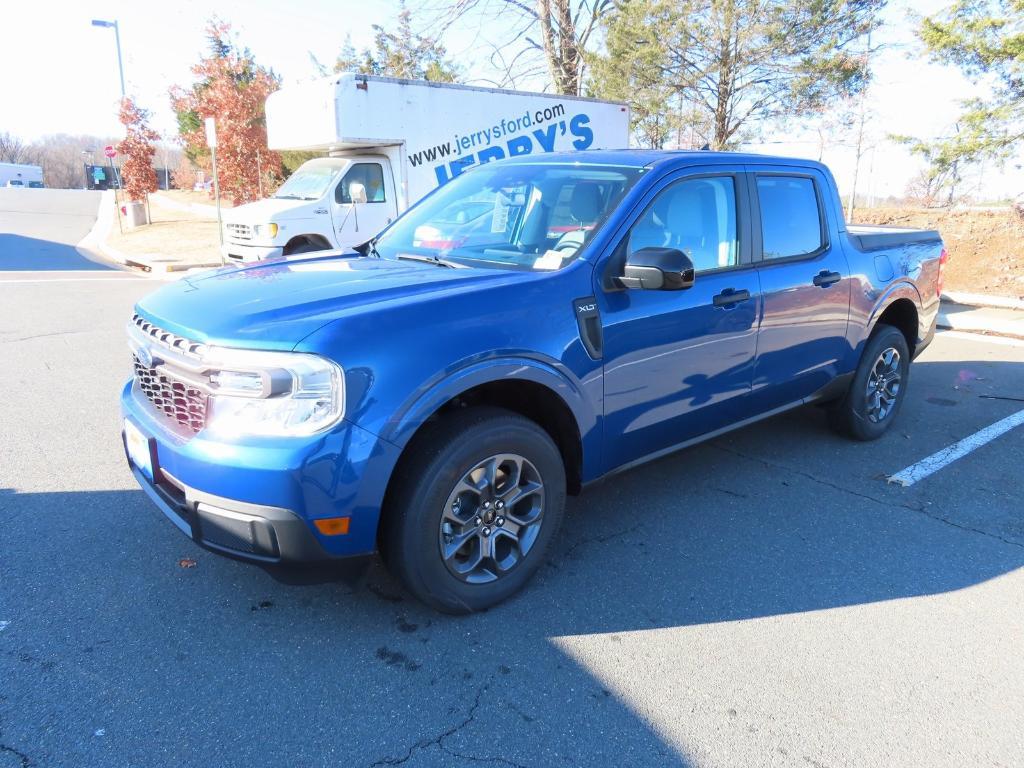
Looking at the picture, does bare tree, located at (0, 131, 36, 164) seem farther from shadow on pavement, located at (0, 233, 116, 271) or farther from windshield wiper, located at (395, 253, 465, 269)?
windshield wiper, located at (395, 253, 465, 269)

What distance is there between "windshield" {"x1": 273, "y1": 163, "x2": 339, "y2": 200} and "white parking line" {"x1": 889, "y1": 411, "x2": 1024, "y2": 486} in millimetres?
9087

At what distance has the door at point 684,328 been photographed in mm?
3197

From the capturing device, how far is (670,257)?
3004 mm

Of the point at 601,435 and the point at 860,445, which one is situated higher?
the point at 601,435

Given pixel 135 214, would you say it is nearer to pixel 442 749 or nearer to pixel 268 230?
pixel 268 230

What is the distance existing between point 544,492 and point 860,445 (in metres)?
3.02

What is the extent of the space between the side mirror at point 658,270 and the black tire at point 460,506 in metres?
0.77

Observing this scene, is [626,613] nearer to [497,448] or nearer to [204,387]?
[497,448]

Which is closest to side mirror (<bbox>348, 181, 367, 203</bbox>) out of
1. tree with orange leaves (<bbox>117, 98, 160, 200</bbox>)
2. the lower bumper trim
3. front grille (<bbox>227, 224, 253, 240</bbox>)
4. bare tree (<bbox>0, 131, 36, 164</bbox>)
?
front grille (<bbox>227, 224, 253, 240</bbox>)

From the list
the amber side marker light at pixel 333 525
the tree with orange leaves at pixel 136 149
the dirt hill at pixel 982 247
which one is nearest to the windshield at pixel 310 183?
the amber side marker light at pixel 333 525

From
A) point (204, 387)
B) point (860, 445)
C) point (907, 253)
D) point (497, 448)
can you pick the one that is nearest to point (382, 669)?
point (497, 448)

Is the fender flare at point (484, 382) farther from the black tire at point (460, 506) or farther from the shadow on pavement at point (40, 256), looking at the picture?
the shadow on pavement at point (40, 256)

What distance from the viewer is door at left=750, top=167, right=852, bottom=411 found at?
3965 mm

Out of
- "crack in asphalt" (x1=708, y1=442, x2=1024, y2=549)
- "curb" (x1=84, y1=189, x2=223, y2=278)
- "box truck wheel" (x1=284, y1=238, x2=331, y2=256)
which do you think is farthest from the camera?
"curb" (x1=84, y1=189, x2=223, y2=278)
